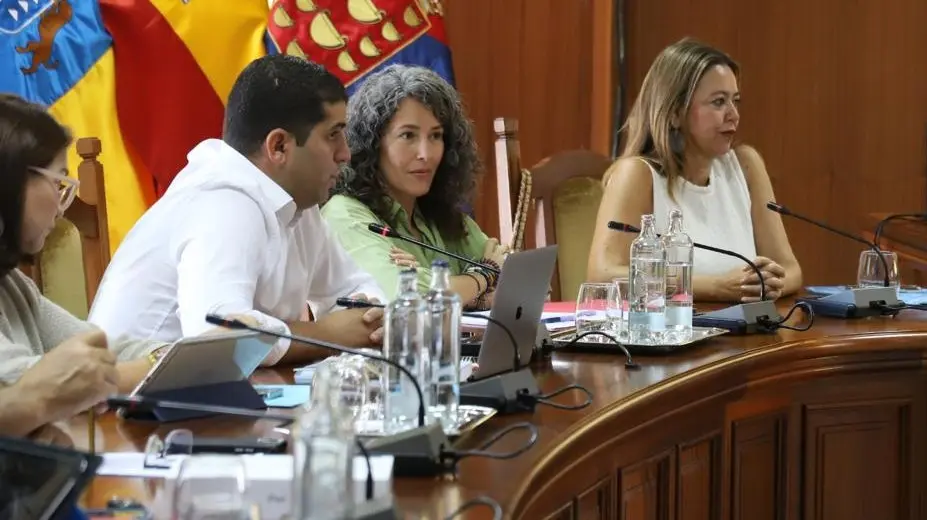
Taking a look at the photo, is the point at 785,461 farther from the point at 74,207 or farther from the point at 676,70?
the point at 74,207

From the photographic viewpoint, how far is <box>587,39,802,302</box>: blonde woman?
2.99 meters

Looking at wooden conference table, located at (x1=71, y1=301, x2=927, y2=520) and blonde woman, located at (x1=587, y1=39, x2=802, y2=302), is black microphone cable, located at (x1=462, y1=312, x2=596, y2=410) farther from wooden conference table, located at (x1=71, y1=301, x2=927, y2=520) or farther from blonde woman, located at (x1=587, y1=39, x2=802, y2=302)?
blonde woman, located at (x1=587, y1=39, x2=802, y2=302)

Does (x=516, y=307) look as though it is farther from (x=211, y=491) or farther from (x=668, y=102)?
(x=668, y=102)

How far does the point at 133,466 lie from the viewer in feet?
4.01

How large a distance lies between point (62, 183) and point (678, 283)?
3.98 ft

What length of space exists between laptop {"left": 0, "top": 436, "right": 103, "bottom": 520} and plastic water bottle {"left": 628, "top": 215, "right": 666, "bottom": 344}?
132 centimetres

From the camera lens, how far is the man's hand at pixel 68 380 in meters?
1.28

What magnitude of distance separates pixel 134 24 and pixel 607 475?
211 cm

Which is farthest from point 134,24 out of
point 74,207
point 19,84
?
point 74,207

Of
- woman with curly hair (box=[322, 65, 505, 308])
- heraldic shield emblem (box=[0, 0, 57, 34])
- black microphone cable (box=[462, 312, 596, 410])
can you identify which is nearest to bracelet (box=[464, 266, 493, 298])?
woman with curly hair (box=[322, 65, 505, 308])

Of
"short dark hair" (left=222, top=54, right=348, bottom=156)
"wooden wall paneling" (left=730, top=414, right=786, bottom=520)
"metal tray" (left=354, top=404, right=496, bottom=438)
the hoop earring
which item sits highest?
"short dark hair" (left=222, top=54, right=348, bottom=156)

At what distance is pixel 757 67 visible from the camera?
4.38 metres

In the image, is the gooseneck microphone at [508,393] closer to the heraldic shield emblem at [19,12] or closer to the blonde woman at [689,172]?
the blonde woman at [689,172]

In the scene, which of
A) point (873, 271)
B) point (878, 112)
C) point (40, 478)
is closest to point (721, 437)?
point (873, 271)
